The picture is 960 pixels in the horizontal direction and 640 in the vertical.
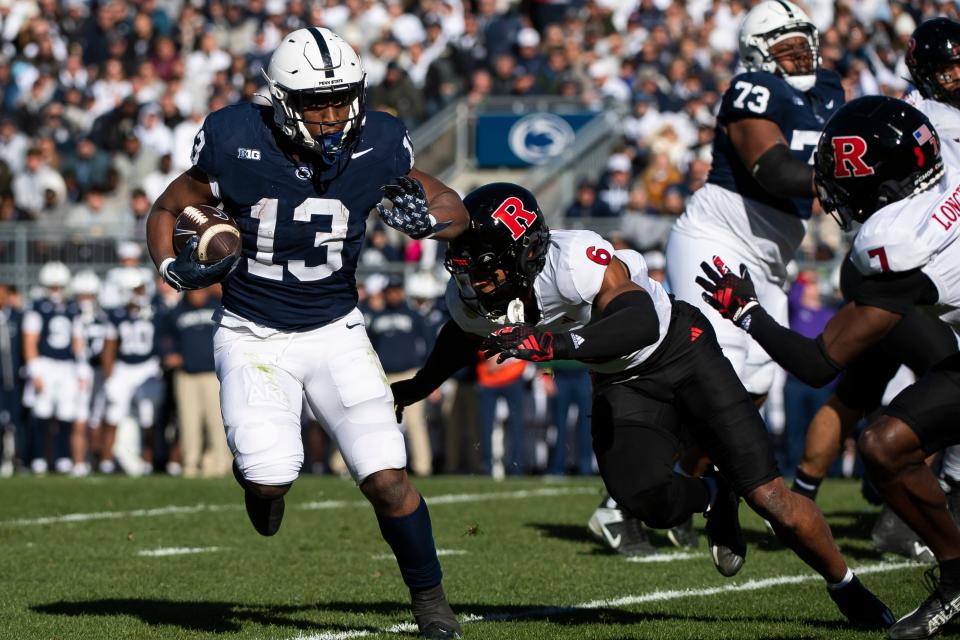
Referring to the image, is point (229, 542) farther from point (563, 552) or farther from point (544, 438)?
point (544, 438)

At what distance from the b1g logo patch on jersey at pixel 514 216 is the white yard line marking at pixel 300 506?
4.59 m

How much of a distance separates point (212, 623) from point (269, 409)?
86 cm

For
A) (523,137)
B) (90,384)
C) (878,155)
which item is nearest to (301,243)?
(878,155)

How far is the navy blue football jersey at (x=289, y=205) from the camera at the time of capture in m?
4.98

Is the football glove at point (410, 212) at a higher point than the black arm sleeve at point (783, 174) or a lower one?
higher

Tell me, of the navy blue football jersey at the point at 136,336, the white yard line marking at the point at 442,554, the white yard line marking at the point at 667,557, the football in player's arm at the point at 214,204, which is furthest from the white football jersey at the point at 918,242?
the navy blue football jersey at the point at 136,336

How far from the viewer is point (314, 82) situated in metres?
4.86

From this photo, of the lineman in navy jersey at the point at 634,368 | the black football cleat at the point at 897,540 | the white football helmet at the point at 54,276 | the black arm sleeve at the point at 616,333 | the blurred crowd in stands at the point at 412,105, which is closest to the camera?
the black arm sleeve at the point at 616,333

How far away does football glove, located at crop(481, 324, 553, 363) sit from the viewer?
439 cm

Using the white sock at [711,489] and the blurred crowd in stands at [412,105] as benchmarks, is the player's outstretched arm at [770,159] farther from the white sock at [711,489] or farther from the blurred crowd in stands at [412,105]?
the blurred crowd in stands at [412,105]

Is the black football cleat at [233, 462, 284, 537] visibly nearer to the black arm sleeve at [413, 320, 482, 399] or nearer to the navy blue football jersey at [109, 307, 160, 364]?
the black arm sleeve at [413, 320, 482, 399]

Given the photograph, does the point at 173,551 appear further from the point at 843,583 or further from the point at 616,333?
the point at 843,583

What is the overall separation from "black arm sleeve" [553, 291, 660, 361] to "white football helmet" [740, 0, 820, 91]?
92.5 inches

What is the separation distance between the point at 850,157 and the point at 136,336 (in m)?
9.62
